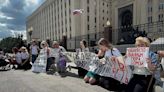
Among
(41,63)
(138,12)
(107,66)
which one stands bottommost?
(41,63)

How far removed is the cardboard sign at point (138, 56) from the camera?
261 inches

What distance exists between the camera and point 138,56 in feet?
22.6

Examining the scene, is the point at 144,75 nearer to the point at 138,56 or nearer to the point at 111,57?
the point at 138,56

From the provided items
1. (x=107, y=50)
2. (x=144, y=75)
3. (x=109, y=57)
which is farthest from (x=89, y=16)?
(x=144, y=75)

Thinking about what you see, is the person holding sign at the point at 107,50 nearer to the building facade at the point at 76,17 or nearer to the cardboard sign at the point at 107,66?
the cardboard sign at the point at 107,66

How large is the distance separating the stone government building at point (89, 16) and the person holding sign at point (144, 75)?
37.4 meters

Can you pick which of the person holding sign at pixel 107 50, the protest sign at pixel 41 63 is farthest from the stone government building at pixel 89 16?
the person holding sign at pixel 107 50

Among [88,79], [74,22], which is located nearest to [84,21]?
[74,22]

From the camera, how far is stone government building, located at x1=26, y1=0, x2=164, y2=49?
63.7 m

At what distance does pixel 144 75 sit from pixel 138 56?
0.54 meters

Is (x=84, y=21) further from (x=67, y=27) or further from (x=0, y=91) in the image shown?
(x=0, y=91)

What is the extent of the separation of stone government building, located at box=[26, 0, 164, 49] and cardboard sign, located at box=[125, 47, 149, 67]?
121ft

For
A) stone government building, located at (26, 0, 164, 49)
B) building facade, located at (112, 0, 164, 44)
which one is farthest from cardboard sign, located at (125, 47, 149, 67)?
building facade, located at (112, 0, 164, 44)

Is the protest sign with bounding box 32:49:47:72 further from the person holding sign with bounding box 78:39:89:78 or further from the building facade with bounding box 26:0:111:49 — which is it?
the building facade with bounding box 26:0:111:49
